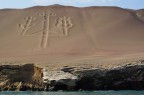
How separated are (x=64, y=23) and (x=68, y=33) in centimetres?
489

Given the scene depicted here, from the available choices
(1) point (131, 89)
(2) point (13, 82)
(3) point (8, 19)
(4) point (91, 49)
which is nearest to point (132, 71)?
(1) point (131, 89)

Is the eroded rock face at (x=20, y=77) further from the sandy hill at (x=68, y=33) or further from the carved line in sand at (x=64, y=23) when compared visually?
the carved line in sand at (x=64, y=23)

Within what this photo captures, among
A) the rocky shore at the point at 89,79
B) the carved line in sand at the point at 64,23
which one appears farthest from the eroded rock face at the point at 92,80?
the carved line in sand at the point at 64,23

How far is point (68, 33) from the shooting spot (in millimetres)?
95312

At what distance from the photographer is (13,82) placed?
6297 centimetres

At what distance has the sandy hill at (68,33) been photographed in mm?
81688

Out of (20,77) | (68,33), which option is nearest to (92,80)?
(20,77)

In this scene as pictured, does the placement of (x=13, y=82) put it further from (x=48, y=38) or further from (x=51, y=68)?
(x=48, y=38)

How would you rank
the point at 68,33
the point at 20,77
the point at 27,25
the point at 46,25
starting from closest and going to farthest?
the point at 20,77 → the point at 68,33 → the point at 46,25 → the point at 27,25

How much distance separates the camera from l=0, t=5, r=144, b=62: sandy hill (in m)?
81.7

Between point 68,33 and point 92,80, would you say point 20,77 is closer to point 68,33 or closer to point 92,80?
point 92,80

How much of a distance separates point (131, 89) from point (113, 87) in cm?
182

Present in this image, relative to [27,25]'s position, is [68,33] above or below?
below

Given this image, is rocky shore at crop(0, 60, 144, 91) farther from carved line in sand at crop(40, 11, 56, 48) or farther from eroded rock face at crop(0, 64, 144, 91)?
carved line in sand at crop(40, 11, 56, 48)
